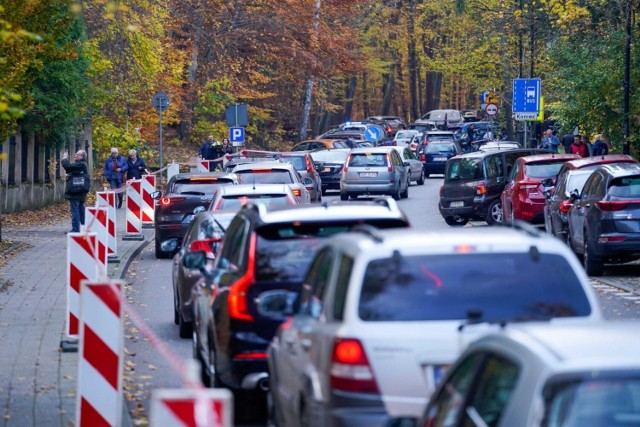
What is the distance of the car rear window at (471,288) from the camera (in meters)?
7.11

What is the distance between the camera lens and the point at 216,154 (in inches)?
2034

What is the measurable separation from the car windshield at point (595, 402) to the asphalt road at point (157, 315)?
238 cm

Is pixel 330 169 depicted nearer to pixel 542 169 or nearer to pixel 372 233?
pixel 542 169

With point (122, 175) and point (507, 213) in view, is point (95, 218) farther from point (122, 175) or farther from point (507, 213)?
point (122, 175)

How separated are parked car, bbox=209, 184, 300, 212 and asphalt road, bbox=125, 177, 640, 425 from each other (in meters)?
1.51

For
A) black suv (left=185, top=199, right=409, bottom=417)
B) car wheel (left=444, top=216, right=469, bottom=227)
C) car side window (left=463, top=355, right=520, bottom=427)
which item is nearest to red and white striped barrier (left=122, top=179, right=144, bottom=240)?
car wheel (left=444, top=216, right=469, bottom=227)

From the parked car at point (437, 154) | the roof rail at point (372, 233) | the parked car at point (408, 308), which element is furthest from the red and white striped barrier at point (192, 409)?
the parked car at point (437, 154)

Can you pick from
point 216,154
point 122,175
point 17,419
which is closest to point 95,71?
point 122,175

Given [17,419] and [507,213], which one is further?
[507,213]

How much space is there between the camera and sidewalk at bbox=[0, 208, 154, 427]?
411 inches

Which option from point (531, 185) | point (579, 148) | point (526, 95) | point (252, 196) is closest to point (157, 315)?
point (252, 196)

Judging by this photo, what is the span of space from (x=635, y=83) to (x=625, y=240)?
43.8 ft

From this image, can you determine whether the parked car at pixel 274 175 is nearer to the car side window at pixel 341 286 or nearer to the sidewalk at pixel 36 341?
the sidewalk at pixel 36 341

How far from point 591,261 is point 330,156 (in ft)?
91.3
